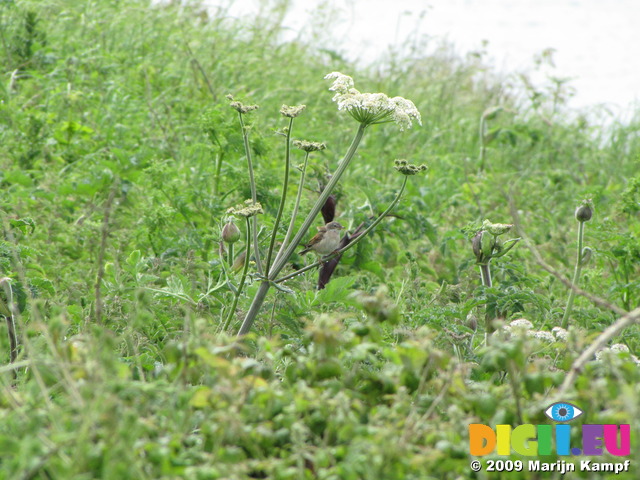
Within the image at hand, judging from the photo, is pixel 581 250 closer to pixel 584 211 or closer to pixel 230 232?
pixel 584 211

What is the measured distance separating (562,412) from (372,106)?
1.16 m

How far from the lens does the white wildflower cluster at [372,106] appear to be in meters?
2.41

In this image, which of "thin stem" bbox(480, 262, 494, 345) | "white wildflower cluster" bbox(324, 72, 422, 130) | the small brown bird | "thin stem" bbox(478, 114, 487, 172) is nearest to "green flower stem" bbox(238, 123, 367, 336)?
"white wildflower cluster" bbox(324, 72, 422, 130)

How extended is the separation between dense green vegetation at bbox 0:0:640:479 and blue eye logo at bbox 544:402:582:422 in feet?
0.09

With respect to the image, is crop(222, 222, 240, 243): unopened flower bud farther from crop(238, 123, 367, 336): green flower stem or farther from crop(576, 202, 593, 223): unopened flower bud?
crop(576, 202, 593, 223): unopened flower bud

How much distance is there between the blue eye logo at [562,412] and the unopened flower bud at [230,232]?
1.42 m

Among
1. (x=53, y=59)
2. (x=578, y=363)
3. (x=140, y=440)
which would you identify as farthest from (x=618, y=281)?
(x=53, y=59)

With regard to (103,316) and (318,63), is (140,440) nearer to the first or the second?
(103,316)

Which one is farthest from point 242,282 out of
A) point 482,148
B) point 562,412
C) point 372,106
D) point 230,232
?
point 482,148

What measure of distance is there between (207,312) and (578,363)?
1696 mm

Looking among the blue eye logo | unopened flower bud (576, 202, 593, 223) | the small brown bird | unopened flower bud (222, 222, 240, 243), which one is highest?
unopened flower bud (222, 222, 240, 243)

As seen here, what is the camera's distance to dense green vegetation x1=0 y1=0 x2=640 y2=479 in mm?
1483

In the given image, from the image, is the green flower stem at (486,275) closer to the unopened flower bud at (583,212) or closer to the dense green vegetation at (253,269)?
the dense green vegetation at (253,269)

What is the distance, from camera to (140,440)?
1.53 m
